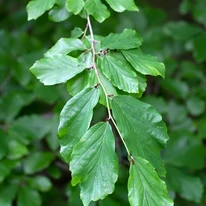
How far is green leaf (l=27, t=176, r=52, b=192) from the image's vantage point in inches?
46.1

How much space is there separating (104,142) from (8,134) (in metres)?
0.61

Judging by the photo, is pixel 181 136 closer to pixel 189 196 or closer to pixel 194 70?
pixel 189 196

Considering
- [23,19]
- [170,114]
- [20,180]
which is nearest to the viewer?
[20,180]

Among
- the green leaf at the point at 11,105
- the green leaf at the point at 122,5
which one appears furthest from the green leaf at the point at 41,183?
the green leaf at the point at 122,5

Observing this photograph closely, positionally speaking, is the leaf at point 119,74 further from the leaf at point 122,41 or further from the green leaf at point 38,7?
the green leaf at point 38,7

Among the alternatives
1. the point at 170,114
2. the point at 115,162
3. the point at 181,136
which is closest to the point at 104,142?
the point at 115,162

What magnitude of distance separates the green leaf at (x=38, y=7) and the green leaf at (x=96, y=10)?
87 millimetres

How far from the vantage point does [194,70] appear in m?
1.49

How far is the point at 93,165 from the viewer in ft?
2.12

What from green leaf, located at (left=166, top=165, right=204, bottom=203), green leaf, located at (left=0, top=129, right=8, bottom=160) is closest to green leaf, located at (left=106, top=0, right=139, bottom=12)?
green leaf, located at (left=0, top=129, right=8, bottom=160)

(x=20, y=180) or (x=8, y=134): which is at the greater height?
(x=8, y=134)

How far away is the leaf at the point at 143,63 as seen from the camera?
0.74m

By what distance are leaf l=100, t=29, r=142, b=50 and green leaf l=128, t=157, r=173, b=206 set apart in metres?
0.25

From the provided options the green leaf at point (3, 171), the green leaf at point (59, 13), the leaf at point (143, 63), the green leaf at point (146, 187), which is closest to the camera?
the green leaf at point (146, 187)
